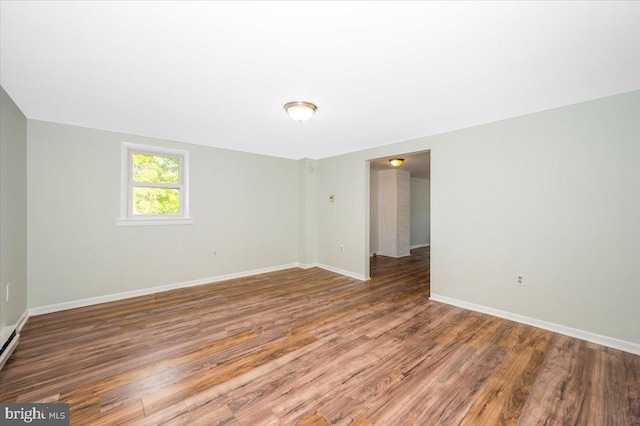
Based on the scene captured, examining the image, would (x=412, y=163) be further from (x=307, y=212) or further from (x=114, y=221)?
(x=114, y=221)

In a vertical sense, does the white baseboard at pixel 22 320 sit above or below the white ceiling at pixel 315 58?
below

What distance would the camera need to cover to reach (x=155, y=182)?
4.12 meters

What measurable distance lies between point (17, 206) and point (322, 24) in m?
3.66

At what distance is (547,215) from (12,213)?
5.64 metres

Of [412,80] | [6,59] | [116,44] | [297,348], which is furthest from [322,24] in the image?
[297,348]

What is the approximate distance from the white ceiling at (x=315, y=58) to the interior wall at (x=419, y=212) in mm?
5500

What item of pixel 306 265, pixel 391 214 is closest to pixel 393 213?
pixel 391 214

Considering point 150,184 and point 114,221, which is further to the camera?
point 150,184

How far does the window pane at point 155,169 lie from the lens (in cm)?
397

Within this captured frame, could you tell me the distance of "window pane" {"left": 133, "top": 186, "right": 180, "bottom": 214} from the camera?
397 centimetres

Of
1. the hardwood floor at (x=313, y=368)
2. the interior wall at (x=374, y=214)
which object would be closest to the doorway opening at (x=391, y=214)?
the interior wall at (x=374, y=214)

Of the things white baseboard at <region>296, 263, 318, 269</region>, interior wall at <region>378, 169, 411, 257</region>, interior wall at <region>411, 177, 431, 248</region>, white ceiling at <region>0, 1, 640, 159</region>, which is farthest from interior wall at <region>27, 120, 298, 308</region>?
interior wall at <region>411, 177, 431, 248</region>

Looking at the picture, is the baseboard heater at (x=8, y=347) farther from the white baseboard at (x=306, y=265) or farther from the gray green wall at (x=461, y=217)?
the white baseboard at (x=306, y=265)

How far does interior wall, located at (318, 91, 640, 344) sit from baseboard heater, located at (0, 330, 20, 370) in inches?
181
